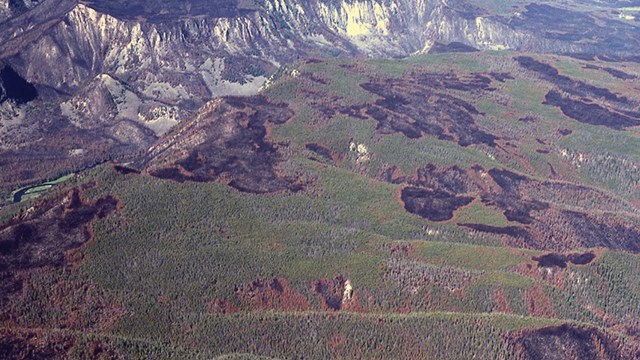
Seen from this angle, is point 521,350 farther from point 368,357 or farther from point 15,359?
point 15,359

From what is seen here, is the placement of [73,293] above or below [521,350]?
above

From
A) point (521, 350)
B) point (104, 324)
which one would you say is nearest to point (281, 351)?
point (104, 324)

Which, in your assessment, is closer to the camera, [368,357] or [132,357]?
[132,357]

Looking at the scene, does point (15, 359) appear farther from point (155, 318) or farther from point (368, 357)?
point (368, 357)

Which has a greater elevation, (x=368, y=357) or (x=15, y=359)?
(x=15, y=359)

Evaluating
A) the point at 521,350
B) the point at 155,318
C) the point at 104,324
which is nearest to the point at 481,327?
the point at 521,350

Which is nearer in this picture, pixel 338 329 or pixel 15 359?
pixel 15 359

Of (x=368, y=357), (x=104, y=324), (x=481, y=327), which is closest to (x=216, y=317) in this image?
(x=104, y=324)

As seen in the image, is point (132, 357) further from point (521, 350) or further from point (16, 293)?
point (521, 350)
